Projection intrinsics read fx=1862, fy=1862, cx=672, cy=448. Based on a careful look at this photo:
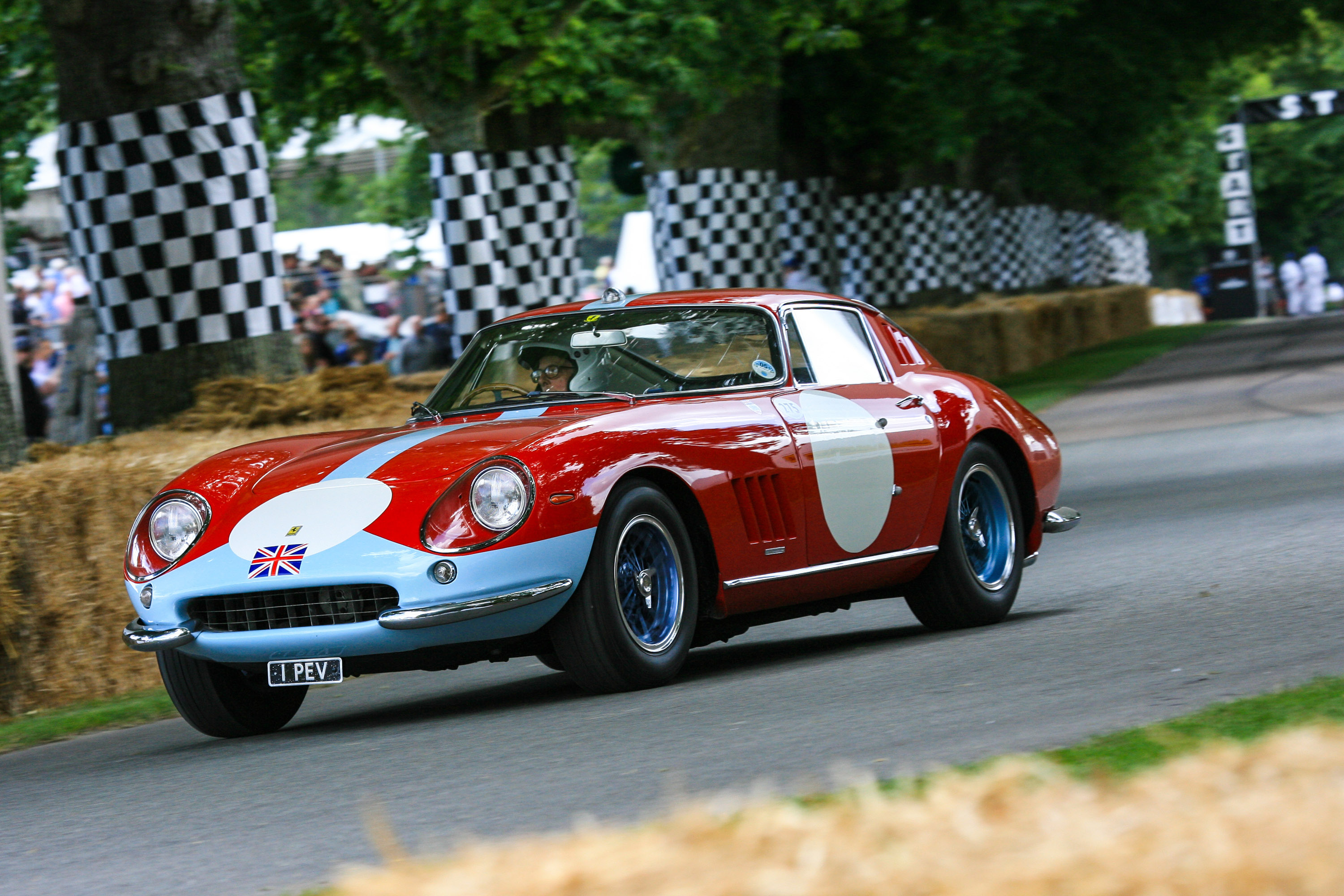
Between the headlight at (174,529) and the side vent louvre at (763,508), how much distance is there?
1763 mm

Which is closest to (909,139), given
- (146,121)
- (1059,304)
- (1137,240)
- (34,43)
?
(1059,304)

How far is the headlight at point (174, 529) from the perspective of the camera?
583 centimetres

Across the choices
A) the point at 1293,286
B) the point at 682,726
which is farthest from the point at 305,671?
the point at 1293,286

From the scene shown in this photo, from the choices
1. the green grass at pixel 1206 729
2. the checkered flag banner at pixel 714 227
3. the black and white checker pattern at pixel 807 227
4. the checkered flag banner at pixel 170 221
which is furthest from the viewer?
the black and white checker pattern at pixel 807 227

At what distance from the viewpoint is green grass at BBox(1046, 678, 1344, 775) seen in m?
3.99

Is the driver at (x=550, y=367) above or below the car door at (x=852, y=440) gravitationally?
above

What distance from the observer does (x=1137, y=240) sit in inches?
2931

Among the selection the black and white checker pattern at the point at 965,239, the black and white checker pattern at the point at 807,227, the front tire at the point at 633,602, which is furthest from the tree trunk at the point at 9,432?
the black and white checker pattern at the point at 965,239

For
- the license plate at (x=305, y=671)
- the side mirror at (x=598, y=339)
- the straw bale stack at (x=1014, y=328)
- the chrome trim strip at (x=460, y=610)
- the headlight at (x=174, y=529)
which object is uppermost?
the side mirror at (x=598, y=339)

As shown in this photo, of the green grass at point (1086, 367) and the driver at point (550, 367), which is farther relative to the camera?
the green grass at point (1086, 367)

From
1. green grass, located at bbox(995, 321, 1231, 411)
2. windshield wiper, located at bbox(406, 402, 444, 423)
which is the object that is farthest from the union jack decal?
green grass, located at bbox(995, 321, 1231, 411)

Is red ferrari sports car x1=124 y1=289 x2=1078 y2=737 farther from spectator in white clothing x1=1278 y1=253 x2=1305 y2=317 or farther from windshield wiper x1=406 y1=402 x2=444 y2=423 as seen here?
spectator in white clothing x1=1278 y1=253 x2=1305 y2=317

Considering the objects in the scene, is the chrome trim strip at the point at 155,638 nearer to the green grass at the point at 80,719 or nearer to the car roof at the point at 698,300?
the green grass at the point at 80,719

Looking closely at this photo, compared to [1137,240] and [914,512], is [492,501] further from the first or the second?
[1137,240]
